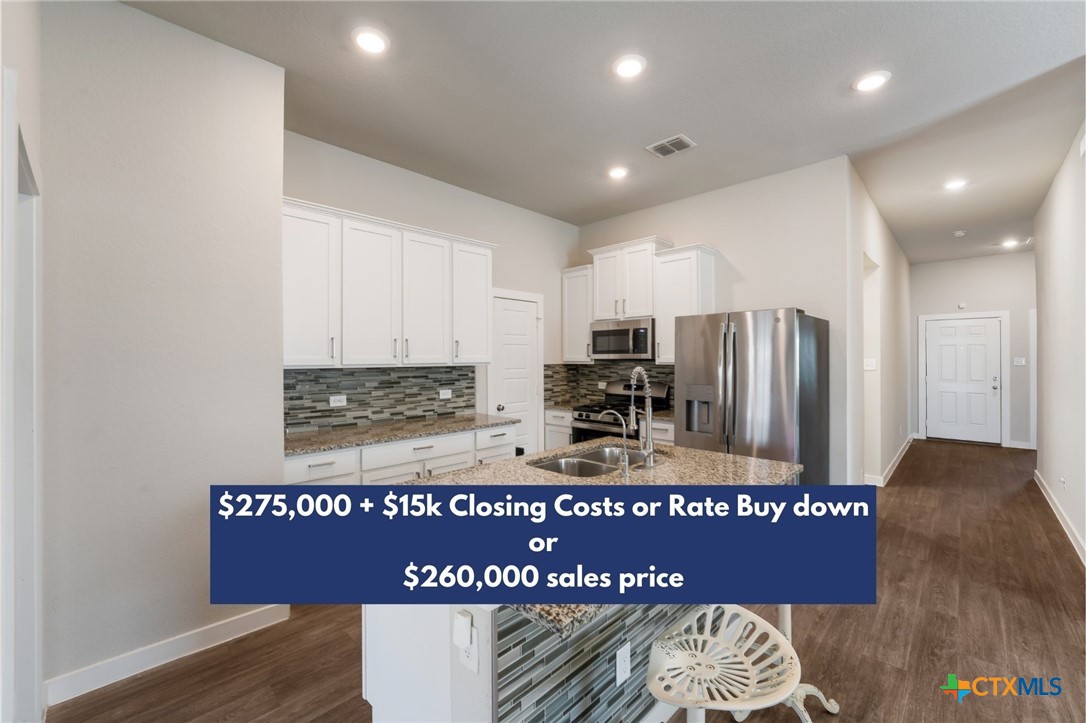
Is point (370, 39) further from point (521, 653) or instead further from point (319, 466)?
point (521, 653)

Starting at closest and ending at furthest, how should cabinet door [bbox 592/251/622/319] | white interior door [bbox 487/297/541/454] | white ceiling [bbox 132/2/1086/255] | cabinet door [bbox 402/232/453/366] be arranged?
1. white ceiling [bbox 132/2/1086/255]
2. cabinet door [bbox 402/232/453/366]
3. white interior door [bbox 487/297/541/454]
4. cabinet door [bbox 592/251/622/319]

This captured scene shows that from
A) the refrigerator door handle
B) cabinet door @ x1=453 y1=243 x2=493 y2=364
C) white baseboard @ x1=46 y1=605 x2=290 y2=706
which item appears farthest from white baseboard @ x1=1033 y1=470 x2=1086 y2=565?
white baseboard @ x1=46 y1=605 x2=290 y2=706

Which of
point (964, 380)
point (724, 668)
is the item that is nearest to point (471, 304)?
point (724, 668)

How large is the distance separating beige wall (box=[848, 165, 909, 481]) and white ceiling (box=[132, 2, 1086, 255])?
55 cm

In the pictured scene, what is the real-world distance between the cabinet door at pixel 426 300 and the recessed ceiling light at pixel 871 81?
2.75 metres

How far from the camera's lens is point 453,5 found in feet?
6.64

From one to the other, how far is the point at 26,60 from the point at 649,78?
2.53 metres

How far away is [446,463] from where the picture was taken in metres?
3.32

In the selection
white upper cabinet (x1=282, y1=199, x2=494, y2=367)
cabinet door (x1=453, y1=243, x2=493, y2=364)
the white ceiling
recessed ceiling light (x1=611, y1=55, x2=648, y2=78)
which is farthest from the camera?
cabinet door (x1=453, y1=243, x2=493, y2=364)

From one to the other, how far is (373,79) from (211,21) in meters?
0.72

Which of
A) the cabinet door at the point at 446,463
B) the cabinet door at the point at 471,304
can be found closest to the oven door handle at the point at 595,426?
the cabinet door at the point at 471,304

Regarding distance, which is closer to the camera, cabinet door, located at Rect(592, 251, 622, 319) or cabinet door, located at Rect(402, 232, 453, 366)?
cabinet door, located at Rect(402, 232, 453, 366)

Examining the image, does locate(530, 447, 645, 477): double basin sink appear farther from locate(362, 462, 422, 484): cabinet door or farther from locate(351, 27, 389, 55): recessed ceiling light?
locate(351, 27, 389, 55): recessed ceiling light

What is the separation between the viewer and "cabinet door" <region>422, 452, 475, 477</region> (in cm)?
319
